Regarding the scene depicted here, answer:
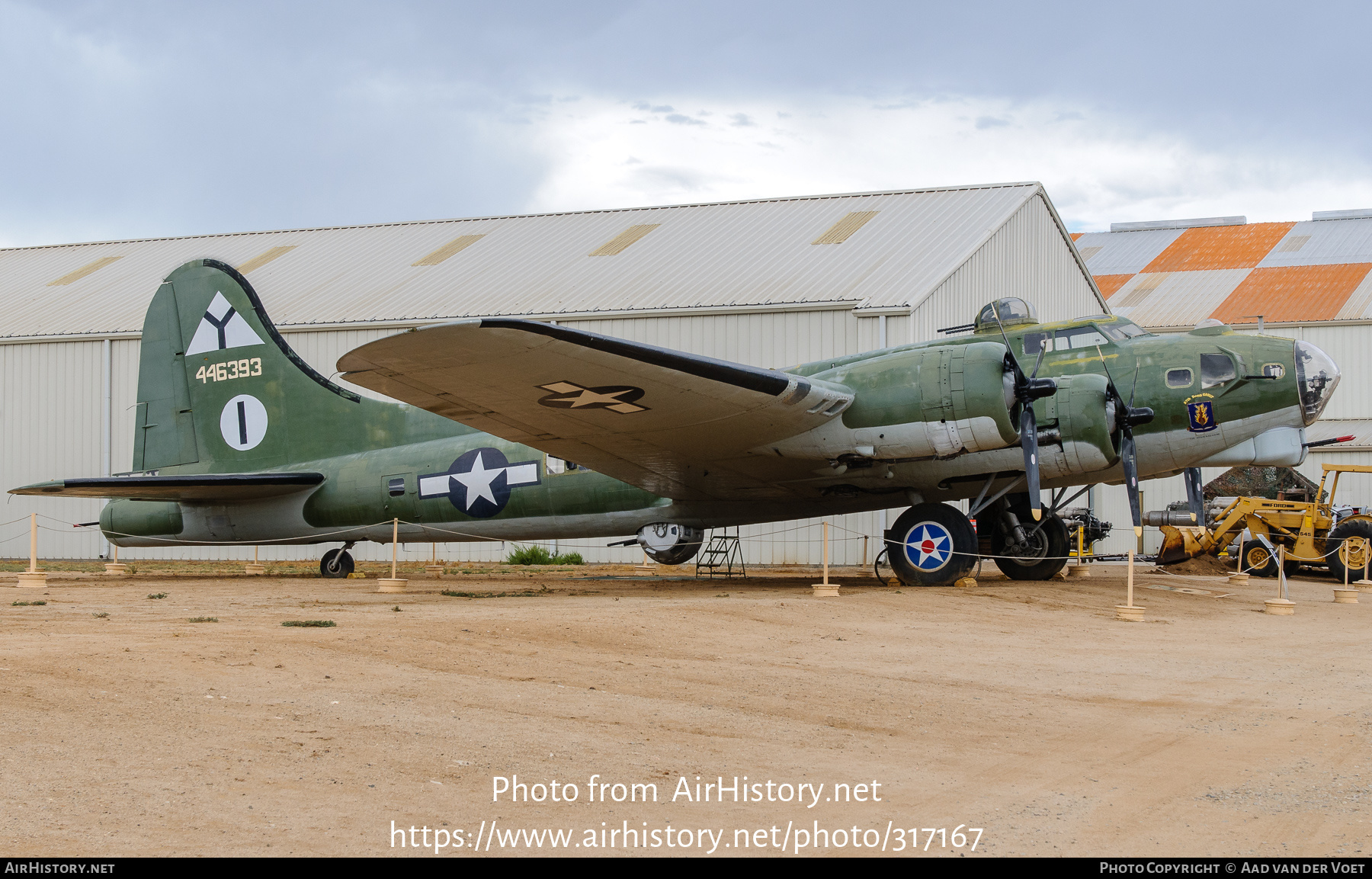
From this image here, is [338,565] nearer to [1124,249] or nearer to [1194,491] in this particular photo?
[1194,491]

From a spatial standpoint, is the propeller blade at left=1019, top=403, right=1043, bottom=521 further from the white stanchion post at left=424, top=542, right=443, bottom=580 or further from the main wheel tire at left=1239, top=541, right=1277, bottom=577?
the main wheel tire at left=1239, top=541, right=1277, bottom=577

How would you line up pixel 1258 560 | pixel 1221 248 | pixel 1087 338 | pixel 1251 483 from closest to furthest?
pixel 1087 338, pixel 1258 560, pixel 1251 483, pixel 1221 248

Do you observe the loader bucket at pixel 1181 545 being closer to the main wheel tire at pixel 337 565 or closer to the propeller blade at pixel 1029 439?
the propeller blade at pixel 1029 439

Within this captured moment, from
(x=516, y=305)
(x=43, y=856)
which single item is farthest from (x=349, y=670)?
(x=516, y=305)

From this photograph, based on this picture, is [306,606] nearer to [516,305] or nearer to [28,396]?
[516,305]

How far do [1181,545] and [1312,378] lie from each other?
10528 mm

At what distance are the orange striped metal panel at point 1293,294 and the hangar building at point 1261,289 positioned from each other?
44 millimetres

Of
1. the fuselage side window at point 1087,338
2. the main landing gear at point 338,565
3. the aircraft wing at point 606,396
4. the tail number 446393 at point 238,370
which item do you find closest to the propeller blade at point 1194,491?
the fuselage side window at point 1087,338

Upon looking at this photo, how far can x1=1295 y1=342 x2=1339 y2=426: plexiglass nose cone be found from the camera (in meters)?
13.7

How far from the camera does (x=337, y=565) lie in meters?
17.8

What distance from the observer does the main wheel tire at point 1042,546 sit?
54.6 feet

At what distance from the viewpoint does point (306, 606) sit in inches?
448

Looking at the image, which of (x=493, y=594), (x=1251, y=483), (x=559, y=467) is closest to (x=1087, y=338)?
(x=559, y=467)

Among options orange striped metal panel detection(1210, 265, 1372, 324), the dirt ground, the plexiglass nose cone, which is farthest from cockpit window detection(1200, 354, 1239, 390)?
orange striped metal panel detection(1210, 265, 1372, 324)
